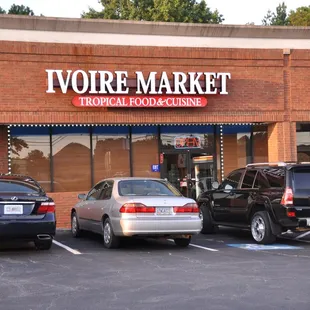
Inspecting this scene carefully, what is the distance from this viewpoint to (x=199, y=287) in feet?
24.3

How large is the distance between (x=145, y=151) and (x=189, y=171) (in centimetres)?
168

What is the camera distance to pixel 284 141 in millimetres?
18062

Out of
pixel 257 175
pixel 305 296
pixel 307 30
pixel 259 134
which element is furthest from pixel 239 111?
pixel 305 296

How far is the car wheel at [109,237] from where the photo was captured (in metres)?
11.1

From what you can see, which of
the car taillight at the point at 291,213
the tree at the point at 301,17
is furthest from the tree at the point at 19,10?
the car taillight at the point at 291,213

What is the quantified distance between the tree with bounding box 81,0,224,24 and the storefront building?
70.7ft

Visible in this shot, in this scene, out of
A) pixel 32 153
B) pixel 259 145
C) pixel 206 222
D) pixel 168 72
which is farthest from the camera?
pixel 259 145

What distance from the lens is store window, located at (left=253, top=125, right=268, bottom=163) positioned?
18.9 m

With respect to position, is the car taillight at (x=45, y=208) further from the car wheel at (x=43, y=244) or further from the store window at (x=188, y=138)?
the store window at (x=188, y=138)

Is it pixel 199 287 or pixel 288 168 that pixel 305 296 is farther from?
A: pixel 288 168

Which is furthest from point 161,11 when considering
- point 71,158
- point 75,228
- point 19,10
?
point 75,228

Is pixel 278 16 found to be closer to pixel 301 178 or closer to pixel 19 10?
pixel 19 10

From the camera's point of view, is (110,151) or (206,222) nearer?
(206,222)

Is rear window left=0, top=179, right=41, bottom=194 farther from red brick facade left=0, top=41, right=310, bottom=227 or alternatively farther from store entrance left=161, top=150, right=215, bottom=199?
store entrance left=161, top=150, right=215, bottom=199
